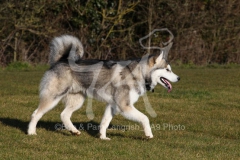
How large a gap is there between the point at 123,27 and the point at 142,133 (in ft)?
45.4

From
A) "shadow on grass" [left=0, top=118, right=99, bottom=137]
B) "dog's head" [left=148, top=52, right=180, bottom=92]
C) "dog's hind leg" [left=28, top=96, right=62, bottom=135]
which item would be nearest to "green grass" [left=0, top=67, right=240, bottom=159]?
"shadow on grass" [left=0, top=118, right=99, bottom=137]

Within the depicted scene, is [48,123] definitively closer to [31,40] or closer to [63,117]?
[63,117]

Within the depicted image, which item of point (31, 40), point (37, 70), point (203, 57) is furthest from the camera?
point (203, 57)

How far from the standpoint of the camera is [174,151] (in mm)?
6441

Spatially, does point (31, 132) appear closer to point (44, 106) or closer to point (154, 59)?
point (44, 106)

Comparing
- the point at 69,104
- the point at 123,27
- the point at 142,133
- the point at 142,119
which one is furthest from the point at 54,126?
the point at 123,27

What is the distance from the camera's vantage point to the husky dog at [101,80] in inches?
298

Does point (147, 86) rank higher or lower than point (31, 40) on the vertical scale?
higher

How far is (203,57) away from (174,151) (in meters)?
16.0

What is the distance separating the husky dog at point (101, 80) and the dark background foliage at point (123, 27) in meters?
12.3

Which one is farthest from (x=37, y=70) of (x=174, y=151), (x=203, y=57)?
(x=174, y=151)

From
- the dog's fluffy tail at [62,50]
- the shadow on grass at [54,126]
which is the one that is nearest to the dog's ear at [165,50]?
the dog's fluffy tail at [62,50]

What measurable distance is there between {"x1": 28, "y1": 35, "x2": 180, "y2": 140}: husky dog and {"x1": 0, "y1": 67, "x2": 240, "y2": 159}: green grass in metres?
0.39

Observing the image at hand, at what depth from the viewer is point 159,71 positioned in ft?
25.3
